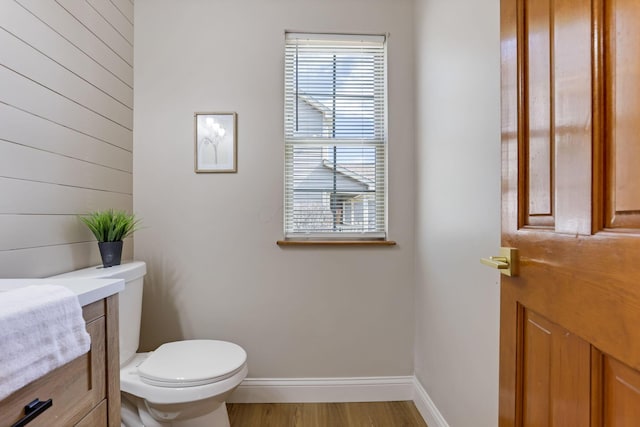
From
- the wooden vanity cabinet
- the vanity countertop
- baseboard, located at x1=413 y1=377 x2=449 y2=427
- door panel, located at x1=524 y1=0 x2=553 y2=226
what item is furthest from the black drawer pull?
baseboard, located at x1=413 y1=377 x2=449 y2=427

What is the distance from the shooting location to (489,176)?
1.11m

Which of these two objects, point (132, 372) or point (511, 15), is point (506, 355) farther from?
point (132, 372)

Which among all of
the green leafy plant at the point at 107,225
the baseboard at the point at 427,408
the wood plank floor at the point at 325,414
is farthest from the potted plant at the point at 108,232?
the baseboard at the point at 427,408

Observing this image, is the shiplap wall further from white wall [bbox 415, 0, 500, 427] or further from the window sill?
white wall [bbox 415, 0, 500, 427]

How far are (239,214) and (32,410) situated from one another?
1.31m

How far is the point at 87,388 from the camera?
775 millimetres

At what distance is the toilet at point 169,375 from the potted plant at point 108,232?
52 mm

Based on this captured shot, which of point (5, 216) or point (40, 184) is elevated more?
point (40, 184)

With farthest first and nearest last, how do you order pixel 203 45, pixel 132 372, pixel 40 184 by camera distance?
1. pixel 203 45
2. pixel 132 372
3. pixel 40 184

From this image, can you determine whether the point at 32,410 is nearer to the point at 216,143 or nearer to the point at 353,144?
the point at 216,143

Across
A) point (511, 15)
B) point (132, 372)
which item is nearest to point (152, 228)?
point (132, 372)

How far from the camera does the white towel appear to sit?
561mm

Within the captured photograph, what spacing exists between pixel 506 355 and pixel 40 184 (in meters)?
1.68

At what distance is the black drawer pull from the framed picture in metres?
1.38
